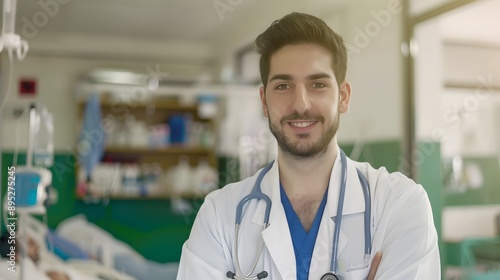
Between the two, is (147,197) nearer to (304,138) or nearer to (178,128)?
(178,128)

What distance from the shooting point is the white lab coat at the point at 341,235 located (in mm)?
988

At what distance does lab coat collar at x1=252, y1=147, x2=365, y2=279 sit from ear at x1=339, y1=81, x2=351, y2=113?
0.12 meters

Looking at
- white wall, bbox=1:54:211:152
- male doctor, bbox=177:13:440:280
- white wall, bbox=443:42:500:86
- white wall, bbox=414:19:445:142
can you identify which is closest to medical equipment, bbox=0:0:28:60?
white wall, bbox=1:54:211:152

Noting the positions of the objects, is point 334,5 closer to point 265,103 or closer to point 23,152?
point 265,103

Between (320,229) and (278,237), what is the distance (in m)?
0.09

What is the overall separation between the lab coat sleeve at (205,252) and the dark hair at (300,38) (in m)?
0.33

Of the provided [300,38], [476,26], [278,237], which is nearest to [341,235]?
[278,237]

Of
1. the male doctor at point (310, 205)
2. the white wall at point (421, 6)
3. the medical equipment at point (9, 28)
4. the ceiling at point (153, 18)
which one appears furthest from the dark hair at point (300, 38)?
the medical equipment at point (9, 28)

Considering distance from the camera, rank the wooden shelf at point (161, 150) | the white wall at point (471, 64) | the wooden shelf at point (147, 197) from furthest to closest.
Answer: the wooden shelf at point (161, 150) → the white wall at point (471, 64) → the wooden shelf at point (147, 197)

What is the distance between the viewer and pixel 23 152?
145 cm

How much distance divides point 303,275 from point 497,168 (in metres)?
1.91

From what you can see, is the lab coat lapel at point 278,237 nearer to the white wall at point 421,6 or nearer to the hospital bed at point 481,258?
the white wall at point 421,6

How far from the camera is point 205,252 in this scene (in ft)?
3.58

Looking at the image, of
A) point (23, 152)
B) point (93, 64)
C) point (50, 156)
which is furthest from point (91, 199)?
point (23, 152)
